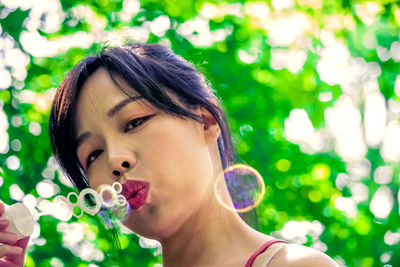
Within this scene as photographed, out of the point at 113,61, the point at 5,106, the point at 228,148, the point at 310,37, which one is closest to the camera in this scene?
the point at 113,61

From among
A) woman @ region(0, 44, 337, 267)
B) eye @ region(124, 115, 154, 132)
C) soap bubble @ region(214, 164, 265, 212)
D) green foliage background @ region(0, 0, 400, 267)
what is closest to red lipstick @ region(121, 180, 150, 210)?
woman @ region(0, 44, 337, 267)

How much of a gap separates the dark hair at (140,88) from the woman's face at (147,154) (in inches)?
1.6

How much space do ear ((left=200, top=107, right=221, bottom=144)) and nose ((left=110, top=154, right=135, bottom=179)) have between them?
300 millimetres

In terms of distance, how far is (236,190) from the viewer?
2.01m

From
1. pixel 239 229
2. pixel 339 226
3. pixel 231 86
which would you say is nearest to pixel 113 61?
pixel 239 229

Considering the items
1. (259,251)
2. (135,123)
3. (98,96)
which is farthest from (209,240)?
(98,96)

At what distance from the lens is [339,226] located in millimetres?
6137

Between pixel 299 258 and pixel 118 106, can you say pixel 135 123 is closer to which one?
pixel 118 106

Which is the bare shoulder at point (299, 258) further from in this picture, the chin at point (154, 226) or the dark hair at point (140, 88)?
the dark hair at point (140, 88)

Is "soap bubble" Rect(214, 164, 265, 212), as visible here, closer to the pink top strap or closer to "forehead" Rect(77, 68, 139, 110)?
the pink top strap

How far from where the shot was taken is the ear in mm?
1813

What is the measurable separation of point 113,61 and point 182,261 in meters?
0.67

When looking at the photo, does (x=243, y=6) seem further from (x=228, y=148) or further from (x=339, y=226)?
(x=228, y=148)

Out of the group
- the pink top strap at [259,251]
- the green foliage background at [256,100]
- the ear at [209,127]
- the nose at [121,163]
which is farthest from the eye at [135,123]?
the green foliage background at [256,100]
